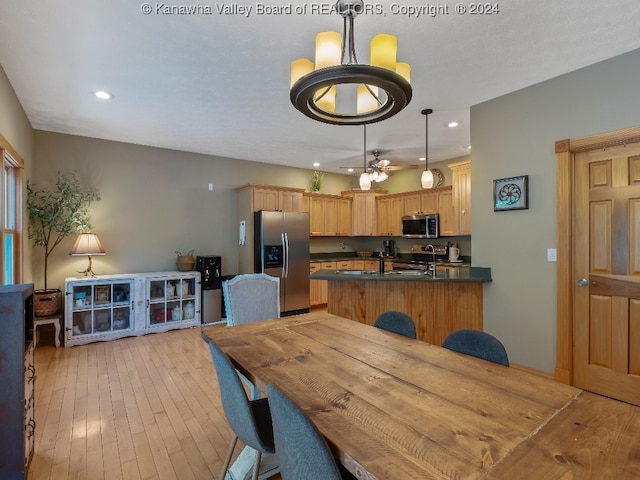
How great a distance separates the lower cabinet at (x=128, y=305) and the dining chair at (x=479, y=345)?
4.00m

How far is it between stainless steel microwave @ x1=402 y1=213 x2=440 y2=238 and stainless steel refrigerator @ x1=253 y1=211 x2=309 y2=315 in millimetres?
1799

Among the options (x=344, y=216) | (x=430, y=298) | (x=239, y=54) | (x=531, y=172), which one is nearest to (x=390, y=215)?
(x=344, y=216)

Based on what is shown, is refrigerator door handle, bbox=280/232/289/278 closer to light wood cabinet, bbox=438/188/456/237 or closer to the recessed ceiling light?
light wood cabinet, bbox=438/188/456/237

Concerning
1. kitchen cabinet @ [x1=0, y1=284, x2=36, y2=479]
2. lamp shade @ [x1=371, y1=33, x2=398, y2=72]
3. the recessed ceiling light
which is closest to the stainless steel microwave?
lamp shade @ [x1=371, y1=33, x2=398, y2=72]

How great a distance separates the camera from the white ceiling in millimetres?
2027

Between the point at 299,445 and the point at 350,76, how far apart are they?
1410 mm

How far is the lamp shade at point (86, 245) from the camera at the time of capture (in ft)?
13.4

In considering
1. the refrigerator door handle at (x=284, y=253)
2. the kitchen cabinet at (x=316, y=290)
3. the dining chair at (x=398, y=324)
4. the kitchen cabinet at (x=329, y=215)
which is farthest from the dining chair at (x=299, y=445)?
the kitchen cabinet at (x=329, y=215)

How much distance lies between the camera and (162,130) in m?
4.11

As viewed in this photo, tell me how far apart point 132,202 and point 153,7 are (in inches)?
132

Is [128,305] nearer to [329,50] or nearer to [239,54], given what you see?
[239,54]

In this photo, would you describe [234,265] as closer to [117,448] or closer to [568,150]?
[117,448]

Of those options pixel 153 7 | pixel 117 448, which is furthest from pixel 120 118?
pixel 117 448

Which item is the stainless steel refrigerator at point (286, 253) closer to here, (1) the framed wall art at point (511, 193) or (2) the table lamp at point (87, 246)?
(2) the table lamp at point (87, 246)
